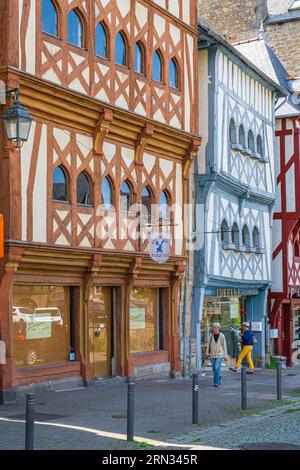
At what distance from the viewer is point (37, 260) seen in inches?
633

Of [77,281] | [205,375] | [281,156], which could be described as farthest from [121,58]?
[281,156]

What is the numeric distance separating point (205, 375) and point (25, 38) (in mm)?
10793

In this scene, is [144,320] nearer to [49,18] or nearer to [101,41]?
[101,41]

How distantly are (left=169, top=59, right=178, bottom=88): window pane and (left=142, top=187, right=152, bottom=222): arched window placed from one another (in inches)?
118

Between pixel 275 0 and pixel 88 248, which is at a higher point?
pixel 275 0

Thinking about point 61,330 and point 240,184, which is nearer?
point 61,330

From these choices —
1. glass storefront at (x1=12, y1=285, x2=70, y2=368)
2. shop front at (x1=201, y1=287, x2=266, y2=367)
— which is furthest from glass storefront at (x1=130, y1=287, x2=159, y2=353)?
glass storefront at (x1=12, y1=285, x2=70, y2=368)

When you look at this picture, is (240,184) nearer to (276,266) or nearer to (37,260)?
(276,266)

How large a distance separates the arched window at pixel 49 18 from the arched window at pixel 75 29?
48 cm

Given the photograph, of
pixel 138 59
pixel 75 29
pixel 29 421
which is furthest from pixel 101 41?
pixel 29 421

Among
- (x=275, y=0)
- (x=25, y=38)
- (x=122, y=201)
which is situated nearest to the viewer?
(x=25, y=38)

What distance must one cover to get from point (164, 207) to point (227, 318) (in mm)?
6226

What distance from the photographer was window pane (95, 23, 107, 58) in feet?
59.3

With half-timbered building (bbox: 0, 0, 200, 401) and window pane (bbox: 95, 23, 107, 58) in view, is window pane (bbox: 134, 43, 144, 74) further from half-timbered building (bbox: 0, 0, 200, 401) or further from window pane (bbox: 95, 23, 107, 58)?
window pane (bbox: 95, 23, 107, 58)
